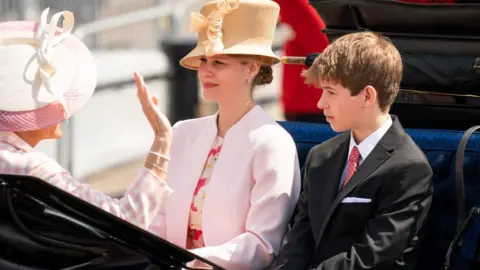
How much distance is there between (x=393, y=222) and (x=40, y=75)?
3.19ft

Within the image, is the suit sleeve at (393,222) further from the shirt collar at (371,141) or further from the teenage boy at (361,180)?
the shirt collar at (371,141)

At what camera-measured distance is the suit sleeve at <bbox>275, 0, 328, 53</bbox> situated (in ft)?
14.7

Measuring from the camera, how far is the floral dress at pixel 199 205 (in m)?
3.20

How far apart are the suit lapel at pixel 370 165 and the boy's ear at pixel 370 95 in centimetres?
10

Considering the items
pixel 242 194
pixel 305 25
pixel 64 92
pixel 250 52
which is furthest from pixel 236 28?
pixel 305 25

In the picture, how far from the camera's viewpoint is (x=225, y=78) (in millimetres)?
3244

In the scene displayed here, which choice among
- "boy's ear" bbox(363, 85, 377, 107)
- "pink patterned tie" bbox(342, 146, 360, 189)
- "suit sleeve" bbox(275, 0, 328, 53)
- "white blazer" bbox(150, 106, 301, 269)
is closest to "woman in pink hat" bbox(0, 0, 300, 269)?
"white blazer" bbox(150, 106, 301, 269)

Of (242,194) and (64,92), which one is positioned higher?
(64,92)

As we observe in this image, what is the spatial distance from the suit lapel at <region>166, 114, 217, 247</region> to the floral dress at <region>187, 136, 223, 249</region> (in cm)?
1

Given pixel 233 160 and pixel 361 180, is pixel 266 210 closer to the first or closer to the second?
pixel 233 160

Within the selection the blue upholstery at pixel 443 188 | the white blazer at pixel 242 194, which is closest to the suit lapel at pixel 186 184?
the white blazer at pixel 242 194

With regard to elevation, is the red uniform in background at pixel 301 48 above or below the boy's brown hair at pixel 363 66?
below

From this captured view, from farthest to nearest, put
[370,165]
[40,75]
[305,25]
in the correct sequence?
1. [305,25]
2. [370,165]
3. [40,75]

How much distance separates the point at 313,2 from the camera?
366 cm
